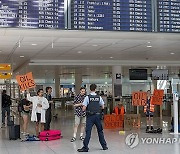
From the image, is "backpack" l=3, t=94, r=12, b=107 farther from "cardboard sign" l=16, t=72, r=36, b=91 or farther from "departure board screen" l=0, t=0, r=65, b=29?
"departure board screen" l=0, t=0, r=65, b=29

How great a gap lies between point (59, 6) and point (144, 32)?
7.68ft

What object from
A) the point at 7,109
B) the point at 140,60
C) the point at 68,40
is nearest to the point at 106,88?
the point at 140,60

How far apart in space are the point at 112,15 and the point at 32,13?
2032mm

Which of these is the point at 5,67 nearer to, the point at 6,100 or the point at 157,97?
the point at 6,100

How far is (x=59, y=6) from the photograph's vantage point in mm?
8406

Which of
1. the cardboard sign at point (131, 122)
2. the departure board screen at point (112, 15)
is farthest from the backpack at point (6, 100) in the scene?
the departure board screen at point (112, 15)

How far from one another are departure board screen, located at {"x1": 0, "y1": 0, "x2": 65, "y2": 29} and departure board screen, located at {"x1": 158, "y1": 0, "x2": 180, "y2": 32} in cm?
262

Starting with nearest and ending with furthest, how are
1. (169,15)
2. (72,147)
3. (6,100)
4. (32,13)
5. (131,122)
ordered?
(32,13) < (72,147) < (169,15) < (131,122) < (6,100)

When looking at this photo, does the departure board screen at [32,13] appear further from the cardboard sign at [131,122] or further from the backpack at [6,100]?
the backpack at [6,100]

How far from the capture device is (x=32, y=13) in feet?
27.0

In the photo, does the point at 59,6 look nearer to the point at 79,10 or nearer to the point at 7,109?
the point at 79,10

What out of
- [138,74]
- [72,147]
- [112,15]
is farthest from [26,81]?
[138,74]


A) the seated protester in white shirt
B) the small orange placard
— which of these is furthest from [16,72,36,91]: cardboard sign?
the small orange placard

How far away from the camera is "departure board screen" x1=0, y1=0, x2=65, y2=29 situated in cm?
796
